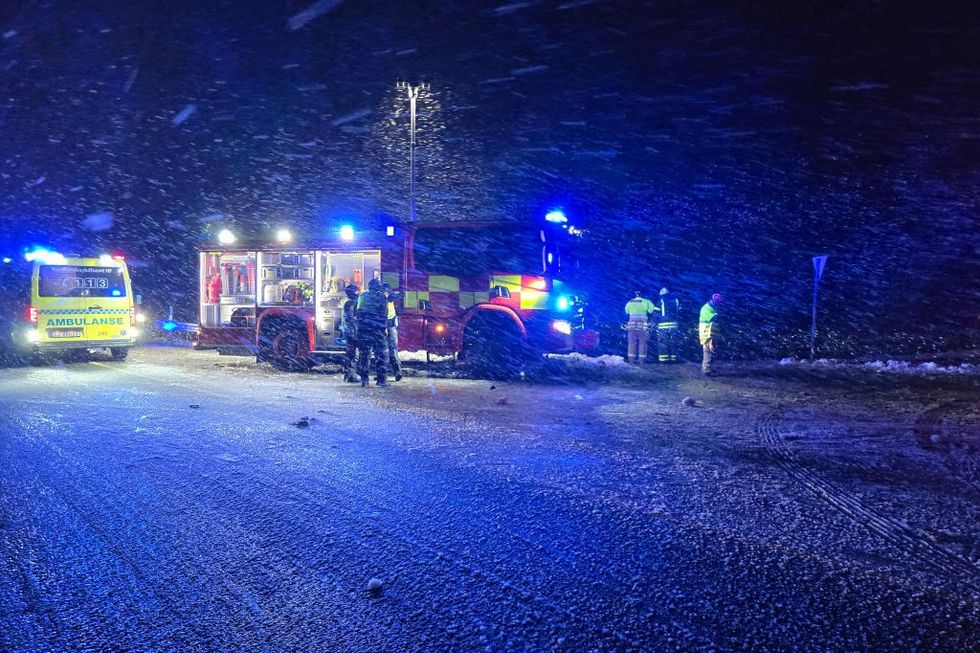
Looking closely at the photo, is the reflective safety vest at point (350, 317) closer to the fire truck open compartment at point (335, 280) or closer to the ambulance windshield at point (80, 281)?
the fire truck open compartment at point (335, 280)

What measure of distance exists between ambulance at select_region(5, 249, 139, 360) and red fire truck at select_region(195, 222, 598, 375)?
98.2 inches

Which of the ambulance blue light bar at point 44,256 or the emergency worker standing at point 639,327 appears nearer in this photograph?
the ambulance blue light bar at point 44,256

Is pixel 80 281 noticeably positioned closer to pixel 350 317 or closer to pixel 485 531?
pixel 350 317

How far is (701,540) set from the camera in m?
3.40

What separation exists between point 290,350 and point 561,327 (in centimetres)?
517

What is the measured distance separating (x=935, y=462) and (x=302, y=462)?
205 inches

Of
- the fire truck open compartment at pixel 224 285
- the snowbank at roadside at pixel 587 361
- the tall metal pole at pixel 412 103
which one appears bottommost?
the snowbank at roadside at pixel 587 361

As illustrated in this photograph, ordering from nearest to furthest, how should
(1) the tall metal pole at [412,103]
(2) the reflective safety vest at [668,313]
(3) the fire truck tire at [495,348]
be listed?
(3) the fire truck tire at [495,348], (2) the reflective safety vest at [668,313], (1) the tall metal pole at [412,103]

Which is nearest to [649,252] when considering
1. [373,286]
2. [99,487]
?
[373,286]

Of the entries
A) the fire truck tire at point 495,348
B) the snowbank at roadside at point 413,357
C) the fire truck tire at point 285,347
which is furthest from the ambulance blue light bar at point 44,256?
the fire truck tire at point 495,348

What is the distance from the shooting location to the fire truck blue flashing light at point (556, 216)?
1042 cm

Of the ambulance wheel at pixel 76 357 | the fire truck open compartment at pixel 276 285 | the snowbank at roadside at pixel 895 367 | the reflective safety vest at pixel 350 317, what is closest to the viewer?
the reflective safety vest at pixel 350 317

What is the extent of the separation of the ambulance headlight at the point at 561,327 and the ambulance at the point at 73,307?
9.05 meters

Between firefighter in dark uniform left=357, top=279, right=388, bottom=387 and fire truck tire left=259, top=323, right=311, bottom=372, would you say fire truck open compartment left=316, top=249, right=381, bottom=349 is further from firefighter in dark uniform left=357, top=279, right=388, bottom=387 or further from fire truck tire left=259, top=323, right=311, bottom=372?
firefighter in dark uniform left=357, top=279, right=388, bottom=387
